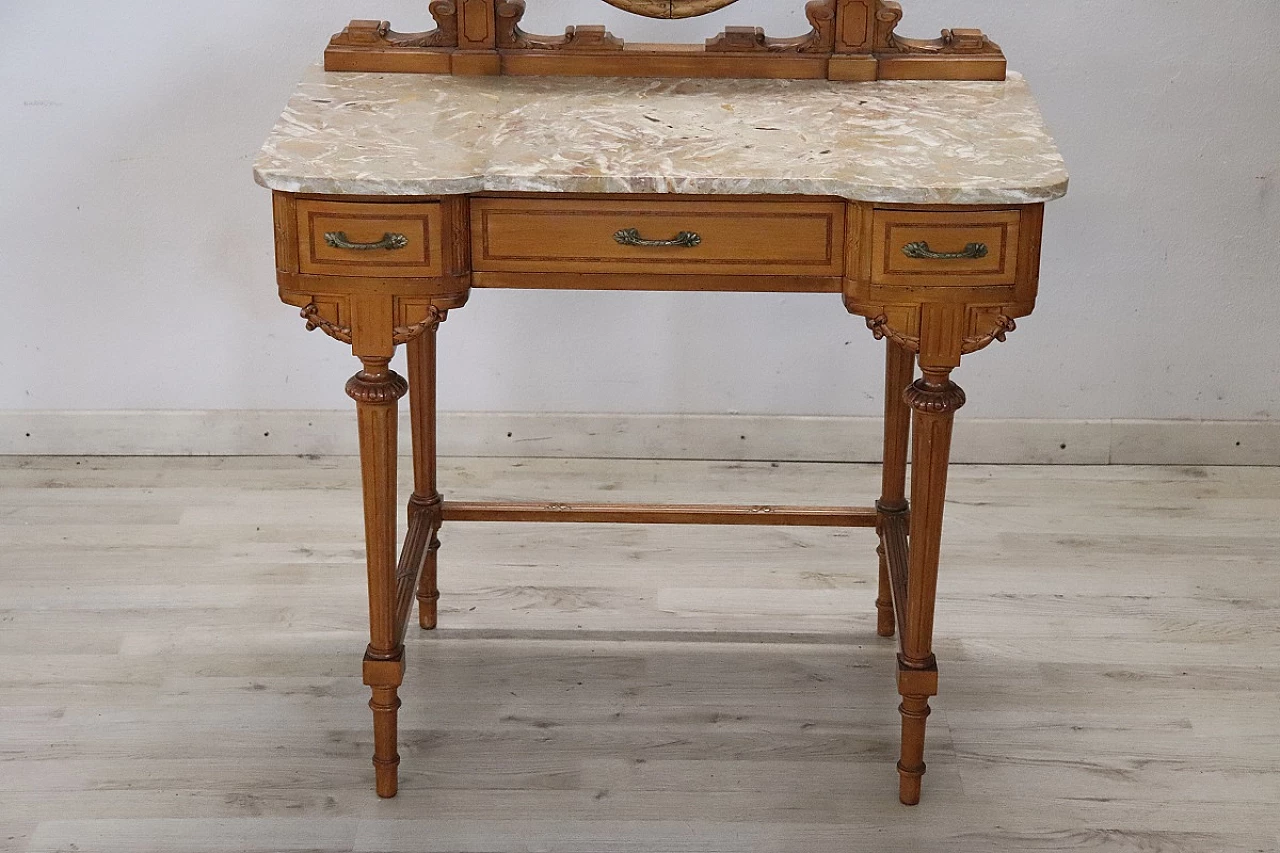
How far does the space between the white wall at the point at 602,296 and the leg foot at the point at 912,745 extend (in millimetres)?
1179

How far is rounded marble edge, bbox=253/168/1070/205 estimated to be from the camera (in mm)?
2041

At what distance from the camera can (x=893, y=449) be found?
9.07 ft

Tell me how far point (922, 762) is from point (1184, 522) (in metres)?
1.18

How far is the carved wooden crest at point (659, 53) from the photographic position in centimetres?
256

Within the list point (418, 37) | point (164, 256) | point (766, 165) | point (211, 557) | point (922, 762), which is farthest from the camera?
point (164, 256)

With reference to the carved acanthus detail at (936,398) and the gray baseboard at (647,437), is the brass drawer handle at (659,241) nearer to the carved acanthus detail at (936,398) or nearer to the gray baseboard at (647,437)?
the carved acanthus detail at (936,398)

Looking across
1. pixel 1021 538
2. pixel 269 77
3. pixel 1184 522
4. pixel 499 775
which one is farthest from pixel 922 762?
pixel 269 77

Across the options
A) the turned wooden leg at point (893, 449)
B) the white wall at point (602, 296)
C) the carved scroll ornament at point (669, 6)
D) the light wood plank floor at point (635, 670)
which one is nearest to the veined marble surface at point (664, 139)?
the carved scroll ornament at point (669, 6)

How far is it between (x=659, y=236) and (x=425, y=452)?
0.82m

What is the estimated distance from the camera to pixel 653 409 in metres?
3.51

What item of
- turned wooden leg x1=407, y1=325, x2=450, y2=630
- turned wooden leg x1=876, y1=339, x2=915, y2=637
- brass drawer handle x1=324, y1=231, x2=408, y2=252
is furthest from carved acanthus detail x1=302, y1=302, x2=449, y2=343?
turned wooden leg x1=876, y1=339, x2=915, y2=637

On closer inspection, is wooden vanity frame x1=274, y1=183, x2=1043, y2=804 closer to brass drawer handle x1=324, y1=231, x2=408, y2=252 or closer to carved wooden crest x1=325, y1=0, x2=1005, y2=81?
brass drawer handle x1=324, y1=231, x2=408, y2=252

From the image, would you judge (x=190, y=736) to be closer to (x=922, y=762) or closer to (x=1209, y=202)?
(x=922, y=762)

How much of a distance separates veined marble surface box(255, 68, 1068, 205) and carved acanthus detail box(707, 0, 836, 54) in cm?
6
